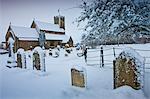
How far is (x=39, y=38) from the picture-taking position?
2.97 metres

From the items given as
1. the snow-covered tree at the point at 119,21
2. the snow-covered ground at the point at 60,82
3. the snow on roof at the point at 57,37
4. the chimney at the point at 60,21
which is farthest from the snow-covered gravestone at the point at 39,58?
the snow-covered tree at the point at 119,21

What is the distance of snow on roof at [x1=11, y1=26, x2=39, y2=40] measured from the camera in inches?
114

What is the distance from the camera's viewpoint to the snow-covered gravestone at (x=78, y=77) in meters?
2.82

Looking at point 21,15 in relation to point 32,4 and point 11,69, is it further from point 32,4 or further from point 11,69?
point 11,69

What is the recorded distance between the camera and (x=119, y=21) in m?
2.89

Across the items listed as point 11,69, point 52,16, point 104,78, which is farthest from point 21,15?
point 104,78

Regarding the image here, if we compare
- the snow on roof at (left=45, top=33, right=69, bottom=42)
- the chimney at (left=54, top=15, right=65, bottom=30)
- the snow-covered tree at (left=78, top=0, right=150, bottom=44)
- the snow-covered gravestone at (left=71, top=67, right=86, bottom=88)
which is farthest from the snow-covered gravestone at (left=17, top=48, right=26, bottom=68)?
the snow-covered tree at (left=78, top=0, right=150, bottom=44)

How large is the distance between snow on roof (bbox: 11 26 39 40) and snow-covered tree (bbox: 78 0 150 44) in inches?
25.9

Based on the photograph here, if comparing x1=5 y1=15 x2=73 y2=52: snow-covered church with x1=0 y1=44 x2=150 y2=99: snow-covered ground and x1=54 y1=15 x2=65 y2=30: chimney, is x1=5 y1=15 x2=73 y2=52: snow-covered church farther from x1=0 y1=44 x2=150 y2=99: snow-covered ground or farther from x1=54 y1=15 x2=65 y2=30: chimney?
x1=0 y1=44 x2=150 y2=99: snow-covered ground

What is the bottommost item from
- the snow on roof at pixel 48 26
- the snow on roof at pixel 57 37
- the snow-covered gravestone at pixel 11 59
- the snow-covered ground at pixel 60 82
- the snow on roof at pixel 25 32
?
the snow-covered ground at pixel 60 82

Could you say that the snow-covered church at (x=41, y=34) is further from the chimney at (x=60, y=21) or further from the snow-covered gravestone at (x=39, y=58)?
the snow-covered gravestone at (x=39, y=58)

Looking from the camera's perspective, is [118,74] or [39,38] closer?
[118,74]

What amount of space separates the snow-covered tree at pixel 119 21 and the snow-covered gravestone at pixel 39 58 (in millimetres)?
657

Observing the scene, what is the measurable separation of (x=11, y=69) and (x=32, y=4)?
2.95 feet
